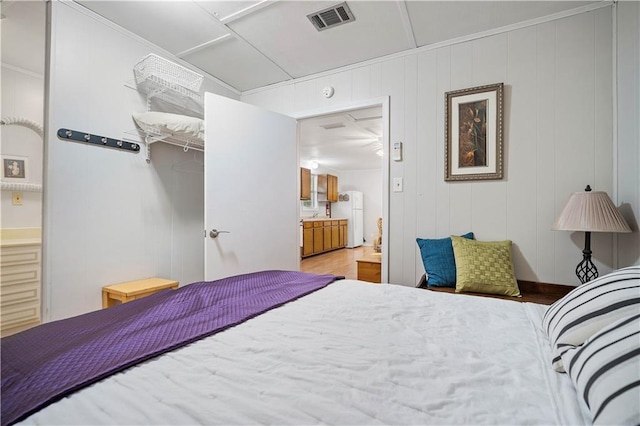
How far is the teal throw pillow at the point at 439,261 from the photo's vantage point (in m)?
2.14

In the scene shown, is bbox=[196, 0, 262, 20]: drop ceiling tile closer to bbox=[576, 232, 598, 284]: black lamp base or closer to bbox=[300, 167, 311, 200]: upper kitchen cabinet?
bbox=[576, 232, 598, 284]: black lamp base

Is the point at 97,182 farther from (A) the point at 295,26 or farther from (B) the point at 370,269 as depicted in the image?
(B) the point at 370,269

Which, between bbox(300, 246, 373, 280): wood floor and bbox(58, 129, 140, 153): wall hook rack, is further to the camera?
bbox(300, 246, 373, 280): wood floor

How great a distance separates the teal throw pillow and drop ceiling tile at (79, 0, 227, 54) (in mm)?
2323

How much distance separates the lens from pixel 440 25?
2.17 meters

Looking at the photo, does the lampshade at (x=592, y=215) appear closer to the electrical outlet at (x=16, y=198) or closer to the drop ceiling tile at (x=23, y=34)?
the drop ceiling tile at (x=23, y=34)

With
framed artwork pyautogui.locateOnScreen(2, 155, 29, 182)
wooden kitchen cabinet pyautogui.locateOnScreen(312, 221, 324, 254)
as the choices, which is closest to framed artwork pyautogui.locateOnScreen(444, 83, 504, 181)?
framed artwork pyautogui.locateOnScreen(2, 155, 29, 182)

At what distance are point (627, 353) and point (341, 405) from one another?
539mm

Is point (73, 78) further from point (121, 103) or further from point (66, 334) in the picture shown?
point (66, 334)

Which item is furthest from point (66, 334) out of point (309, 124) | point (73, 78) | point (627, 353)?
point (309, 124)

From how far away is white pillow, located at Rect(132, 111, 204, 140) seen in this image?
7.41 ft

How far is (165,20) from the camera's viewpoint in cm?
215

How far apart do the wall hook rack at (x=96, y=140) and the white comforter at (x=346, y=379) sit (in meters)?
1.92

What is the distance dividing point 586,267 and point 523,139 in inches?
37.4
